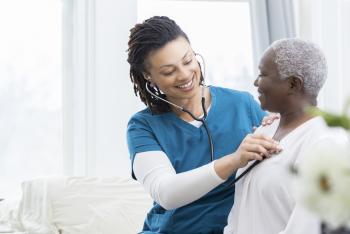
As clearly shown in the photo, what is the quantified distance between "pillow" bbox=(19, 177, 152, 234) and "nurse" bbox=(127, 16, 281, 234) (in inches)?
32.7

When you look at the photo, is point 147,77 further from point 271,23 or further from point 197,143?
point 271,23

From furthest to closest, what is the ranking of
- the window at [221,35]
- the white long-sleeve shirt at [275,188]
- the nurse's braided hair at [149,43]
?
the window at [221,35], the nurse's braided hair at [149,43], the white long-sleeve shirt at [275,188]

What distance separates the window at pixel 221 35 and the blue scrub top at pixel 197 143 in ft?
5.73

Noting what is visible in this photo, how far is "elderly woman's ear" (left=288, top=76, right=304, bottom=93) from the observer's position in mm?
Answer: 1384

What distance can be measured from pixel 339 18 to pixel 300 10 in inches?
8.7

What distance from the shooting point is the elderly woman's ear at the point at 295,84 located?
4.54 feet

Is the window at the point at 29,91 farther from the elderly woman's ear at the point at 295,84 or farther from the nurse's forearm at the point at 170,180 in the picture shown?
the elderly woman's ear at the point at 295,84

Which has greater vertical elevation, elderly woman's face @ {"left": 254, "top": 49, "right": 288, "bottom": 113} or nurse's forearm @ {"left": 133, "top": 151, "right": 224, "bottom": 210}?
elderly woman's face @ {"left": 254, "top": 49, "right": 288, "bottom": 113}

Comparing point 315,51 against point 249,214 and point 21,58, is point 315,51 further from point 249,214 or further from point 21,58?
point 21,58

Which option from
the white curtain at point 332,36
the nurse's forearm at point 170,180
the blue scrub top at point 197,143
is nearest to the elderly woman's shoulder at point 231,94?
the blue scrub top at point 197,143

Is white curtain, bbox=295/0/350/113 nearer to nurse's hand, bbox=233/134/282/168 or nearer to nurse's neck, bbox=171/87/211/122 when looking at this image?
nurse's neck, bbox=171/87/211/122

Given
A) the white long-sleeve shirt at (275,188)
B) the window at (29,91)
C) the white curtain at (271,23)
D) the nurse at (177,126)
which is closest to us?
the white long-sleeve shirt at (275,188)

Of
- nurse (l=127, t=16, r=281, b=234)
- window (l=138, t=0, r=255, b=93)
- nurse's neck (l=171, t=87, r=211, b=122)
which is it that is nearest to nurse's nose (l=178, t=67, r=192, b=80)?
nurse (l=127, t=16, r=281, b=234)

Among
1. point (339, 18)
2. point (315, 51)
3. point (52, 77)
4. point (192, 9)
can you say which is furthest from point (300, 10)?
point (315, 51)
